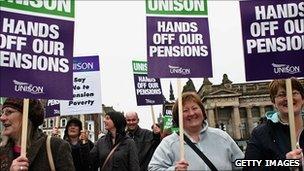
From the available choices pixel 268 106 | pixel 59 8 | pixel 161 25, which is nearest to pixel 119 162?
pixel 161 25

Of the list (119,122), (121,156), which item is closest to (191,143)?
(121,156)

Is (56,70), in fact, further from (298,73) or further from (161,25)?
(298,73)

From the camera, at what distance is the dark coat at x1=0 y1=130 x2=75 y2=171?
417cm

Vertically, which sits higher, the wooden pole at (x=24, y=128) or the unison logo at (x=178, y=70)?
the unison logo at (x=178, y=70)

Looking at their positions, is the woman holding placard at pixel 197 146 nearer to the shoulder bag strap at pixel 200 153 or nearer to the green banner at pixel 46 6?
the shoulder bag strap at pixel 200 153

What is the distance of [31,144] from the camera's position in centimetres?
423

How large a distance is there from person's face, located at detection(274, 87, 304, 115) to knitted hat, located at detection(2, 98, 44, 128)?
2.20 meters

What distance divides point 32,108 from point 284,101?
234 cm

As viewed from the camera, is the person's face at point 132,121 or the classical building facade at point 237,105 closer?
the person's face at point 132,121

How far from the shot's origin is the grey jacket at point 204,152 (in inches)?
179

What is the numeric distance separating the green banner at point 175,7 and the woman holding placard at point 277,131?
1455 millimetres

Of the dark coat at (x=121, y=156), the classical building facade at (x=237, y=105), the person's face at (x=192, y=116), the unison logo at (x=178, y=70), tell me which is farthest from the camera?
the classical building facade at (x=237, y=105)

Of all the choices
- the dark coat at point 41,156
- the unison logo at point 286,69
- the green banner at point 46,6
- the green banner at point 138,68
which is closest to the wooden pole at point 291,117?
the unison logo at point 286,69

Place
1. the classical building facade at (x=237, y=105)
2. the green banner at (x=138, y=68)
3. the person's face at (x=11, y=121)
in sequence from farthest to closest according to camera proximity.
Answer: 1. the classical building facade at (x=237, y=105)
2. the green banner at (x=138, y=68)
3. the person's face at (x=11, y=121)
